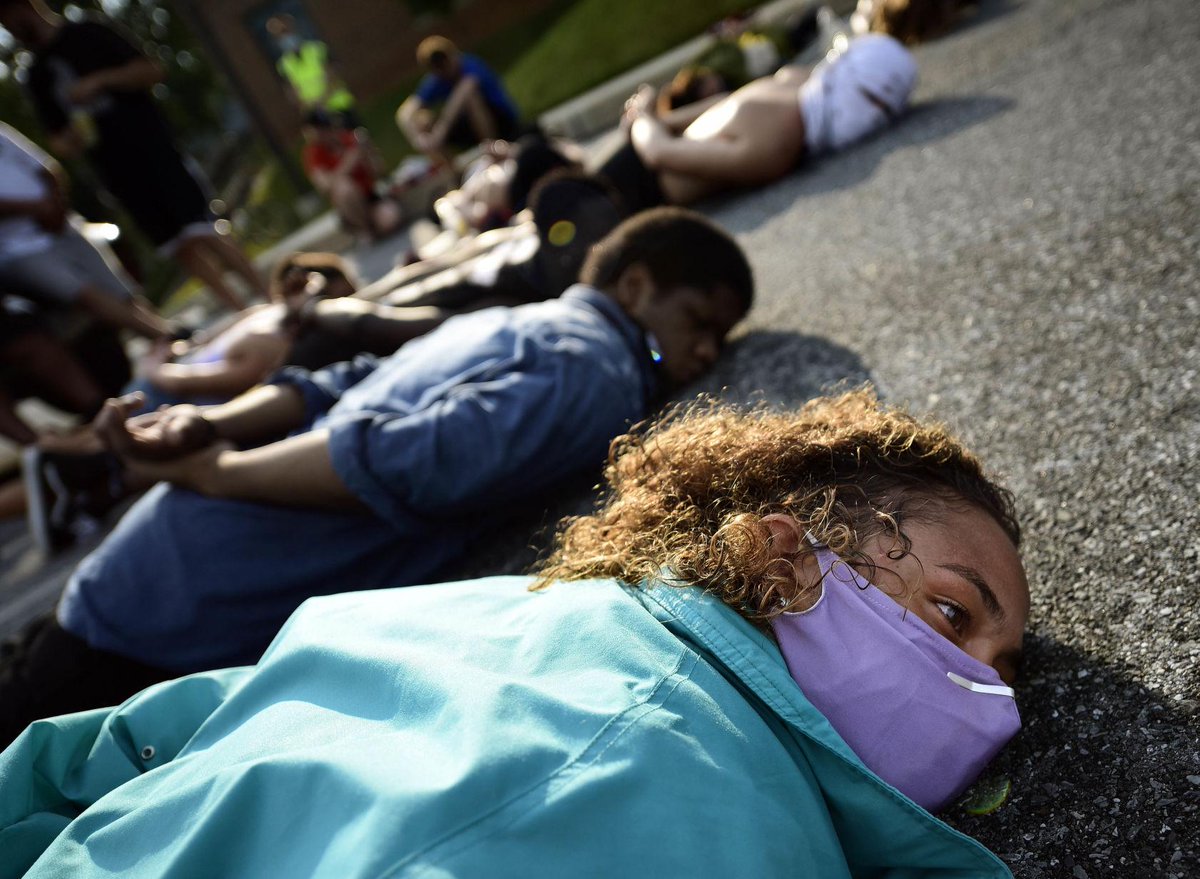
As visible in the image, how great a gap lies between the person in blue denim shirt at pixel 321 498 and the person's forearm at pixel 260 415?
0.25ft

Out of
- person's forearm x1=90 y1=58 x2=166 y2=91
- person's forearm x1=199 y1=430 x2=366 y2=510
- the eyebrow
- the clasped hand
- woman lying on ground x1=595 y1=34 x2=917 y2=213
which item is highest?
person's forearm x1=90 y1=58 x2=166 y2=91

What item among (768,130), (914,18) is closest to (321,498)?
(768,130)

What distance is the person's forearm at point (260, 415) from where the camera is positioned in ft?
7.78

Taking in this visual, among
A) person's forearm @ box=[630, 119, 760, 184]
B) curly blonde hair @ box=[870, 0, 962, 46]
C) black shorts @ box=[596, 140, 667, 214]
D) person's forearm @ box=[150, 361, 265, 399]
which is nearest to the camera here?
person's forearm @ box=[150, 361, 265, 399]

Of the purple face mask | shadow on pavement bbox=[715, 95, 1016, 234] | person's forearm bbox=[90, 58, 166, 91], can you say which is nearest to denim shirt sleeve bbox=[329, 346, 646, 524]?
the purple face mask

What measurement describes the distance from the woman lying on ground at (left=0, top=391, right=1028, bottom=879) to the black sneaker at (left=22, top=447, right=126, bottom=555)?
2.55 m

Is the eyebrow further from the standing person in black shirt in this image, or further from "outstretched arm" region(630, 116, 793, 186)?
the standing person in black shirt

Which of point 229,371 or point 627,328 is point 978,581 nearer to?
point 627,328

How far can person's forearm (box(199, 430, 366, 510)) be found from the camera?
1.95 m

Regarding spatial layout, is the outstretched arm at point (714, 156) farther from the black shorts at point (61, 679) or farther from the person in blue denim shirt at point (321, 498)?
the black shorts at point (61, 679)

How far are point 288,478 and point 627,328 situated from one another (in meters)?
1.10

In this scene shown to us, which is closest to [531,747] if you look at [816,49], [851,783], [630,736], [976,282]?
[630,736]

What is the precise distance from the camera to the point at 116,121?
484 centimetres

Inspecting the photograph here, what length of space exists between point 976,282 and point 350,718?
93.1 inches
